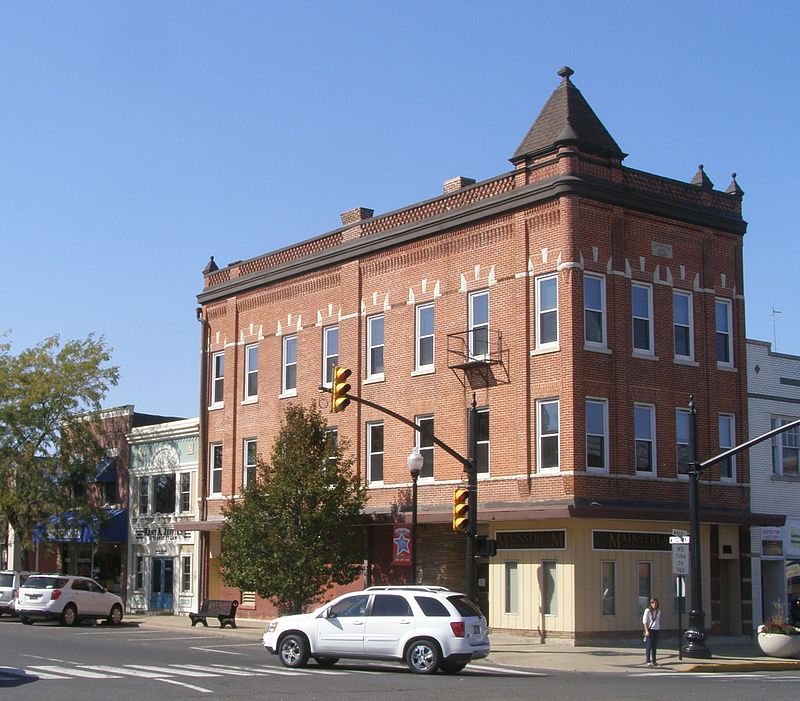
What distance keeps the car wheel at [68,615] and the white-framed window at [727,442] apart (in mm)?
21890

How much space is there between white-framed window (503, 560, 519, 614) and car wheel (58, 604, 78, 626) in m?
16.0

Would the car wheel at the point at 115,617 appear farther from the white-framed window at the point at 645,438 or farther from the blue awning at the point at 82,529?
the white-framed window at the point at 645,438

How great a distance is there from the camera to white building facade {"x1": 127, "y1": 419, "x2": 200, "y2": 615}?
4706cm

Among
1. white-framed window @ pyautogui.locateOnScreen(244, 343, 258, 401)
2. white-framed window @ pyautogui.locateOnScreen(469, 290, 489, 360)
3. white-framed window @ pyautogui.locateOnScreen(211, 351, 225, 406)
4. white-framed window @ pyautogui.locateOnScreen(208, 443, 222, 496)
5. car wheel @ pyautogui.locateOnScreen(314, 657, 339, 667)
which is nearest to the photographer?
car wheel @ pyautogui.locateOnScreen(314, 657, 339, 667)

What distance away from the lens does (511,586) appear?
32656mm

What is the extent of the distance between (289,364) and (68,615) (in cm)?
1140

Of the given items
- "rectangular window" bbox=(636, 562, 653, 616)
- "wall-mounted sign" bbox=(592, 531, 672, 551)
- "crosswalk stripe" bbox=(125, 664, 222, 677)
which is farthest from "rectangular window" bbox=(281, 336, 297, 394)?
"crosswalk stripe" bbox=(125, 664, 222, 677)

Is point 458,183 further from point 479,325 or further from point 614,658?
point 614,658

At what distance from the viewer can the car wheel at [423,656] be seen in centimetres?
2220

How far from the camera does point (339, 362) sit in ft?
129

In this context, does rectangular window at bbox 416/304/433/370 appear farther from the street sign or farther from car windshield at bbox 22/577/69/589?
car windshield at bbox 22/577/69/589

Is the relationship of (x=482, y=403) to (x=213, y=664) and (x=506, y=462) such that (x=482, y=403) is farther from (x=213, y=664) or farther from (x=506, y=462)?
(x=213, y=664)

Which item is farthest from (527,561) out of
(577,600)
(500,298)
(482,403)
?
(500,298)

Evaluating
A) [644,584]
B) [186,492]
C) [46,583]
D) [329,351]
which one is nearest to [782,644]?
[644,584]
